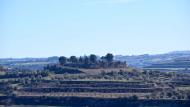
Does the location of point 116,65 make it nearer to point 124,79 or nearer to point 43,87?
point 124,79

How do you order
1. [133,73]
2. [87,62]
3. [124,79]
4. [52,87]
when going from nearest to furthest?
[52,87], [124,79], [133,73], [87,62]

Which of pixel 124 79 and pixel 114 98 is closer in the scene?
pixel 114 98

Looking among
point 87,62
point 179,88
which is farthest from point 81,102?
point 87,62

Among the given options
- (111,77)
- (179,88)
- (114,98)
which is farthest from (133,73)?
(114,98)

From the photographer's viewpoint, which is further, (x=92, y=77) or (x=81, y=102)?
(x=92, y=77)

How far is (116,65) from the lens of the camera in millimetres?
168875

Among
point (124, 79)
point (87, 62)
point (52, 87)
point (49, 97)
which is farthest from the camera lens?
point (87, 62)

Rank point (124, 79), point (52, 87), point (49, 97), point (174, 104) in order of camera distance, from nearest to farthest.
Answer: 1. point (174, 104)
2. point (49, 97)
3. point (52, 87)
4. point (124, 79)

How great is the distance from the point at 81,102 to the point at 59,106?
5064 millimetres

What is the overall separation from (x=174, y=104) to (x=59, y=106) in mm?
24853

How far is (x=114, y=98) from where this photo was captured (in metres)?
117

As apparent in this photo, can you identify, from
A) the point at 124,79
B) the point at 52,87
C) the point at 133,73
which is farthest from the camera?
the point at 133,73

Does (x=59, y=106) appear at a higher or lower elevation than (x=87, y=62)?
lower

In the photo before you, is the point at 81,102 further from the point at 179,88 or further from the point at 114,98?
the point at 179,88
